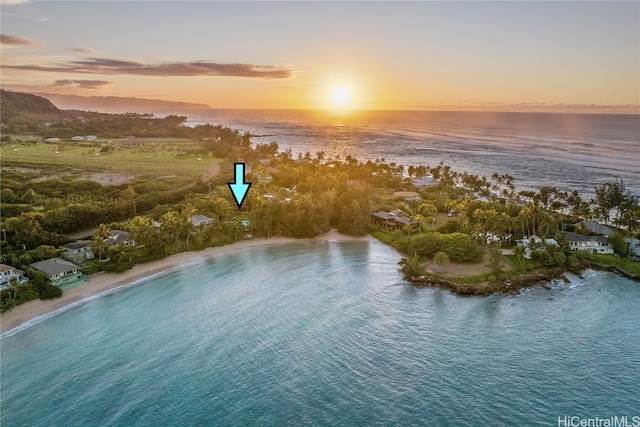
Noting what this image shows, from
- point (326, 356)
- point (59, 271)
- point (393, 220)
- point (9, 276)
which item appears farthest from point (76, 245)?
point (393, 220)

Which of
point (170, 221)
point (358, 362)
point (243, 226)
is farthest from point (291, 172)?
point (358, 362)

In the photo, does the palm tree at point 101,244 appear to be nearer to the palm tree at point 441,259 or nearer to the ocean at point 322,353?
the ocean at point 322,353

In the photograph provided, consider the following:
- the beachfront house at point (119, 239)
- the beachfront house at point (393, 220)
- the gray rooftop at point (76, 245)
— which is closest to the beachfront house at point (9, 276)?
the gray rooftop at point (76, 245)

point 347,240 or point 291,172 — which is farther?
point 291,172

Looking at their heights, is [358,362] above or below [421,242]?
below

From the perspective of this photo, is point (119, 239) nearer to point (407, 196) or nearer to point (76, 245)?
point (76, 245)

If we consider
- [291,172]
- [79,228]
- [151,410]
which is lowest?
[151,410]

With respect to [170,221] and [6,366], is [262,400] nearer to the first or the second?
[6,366]
